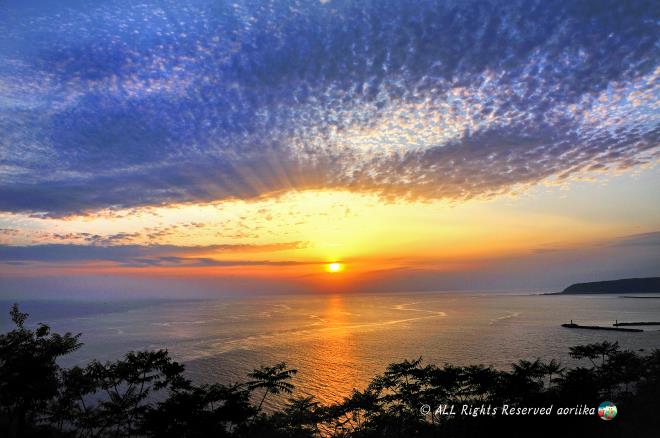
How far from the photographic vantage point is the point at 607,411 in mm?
31984

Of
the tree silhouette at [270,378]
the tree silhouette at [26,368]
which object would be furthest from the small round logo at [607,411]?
the tree silhouette at [26,368]

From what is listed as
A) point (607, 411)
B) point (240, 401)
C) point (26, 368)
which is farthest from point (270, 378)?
point (607, 411)

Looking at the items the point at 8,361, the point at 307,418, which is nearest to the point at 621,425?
the point at 307,418

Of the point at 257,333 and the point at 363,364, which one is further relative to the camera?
the point at 257,333

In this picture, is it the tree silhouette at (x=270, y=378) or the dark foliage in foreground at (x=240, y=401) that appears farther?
the tree silhouette at (x=270, y=378)

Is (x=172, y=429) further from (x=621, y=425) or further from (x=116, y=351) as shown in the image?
(x=116, y=351)

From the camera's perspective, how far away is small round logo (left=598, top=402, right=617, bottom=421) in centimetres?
3134

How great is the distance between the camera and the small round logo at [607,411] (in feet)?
103

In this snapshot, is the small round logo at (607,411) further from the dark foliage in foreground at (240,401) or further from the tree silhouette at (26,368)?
the tree silhouette at (26,368)

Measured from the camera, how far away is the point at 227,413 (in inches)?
1068

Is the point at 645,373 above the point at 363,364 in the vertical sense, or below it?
above

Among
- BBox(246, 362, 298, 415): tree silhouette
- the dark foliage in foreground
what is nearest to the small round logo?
the dark foliage in foreground

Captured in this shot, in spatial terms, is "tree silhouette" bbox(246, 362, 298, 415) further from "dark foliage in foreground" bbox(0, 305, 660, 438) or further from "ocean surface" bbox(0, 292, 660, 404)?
"ocean surface" bbox(0, 292, 660, 404)

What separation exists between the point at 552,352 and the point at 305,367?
51177mm
